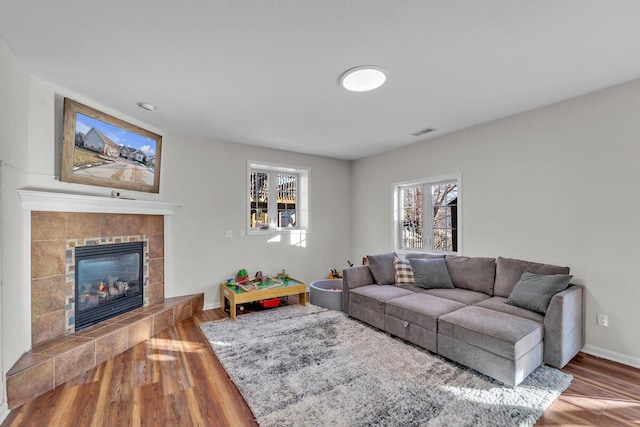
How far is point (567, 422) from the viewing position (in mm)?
1812

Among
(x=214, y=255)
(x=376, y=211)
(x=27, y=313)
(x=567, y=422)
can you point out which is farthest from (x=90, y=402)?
(x=376, y=211)

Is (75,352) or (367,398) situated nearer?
(367,398)

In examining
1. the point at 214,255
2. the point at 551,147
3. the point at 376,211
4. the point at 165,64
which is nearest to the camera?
the point at 165,64

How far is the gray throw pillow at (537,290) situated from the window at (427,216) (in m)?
1.20

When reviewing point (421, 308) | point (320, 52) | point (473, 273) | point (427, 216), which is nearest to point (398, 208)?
point (427, 216)

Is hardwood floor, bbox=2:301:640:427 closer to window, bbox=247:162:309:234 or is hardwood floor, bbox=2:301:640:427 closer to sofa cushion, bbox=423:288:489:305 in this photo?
sofa cushion, bbox=423:288:489:305

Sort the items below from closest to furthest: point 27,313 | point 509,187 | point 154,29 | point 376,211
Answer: point 154,29
point 27,313
point 509,187
point 376,211

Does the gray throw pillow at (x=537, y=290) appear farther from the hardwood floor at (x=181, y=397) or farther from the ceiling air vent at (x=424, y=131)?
the ceiling air vent at (x=424, y=131)

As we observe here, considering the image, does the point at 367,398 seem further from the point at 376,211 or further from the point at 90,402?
the point at 376,211

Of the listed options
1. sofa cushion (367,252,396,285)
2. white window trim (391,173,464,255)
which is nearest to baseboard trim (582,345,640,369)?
white window trim (391,173,464,255)

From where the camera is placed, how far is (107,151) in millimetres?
2984

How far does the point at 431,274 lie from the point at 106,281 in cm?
375

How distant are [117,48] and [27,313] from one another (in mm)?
2245

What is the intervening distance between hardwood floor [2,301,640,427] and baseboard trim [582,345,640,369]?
0.22ft
